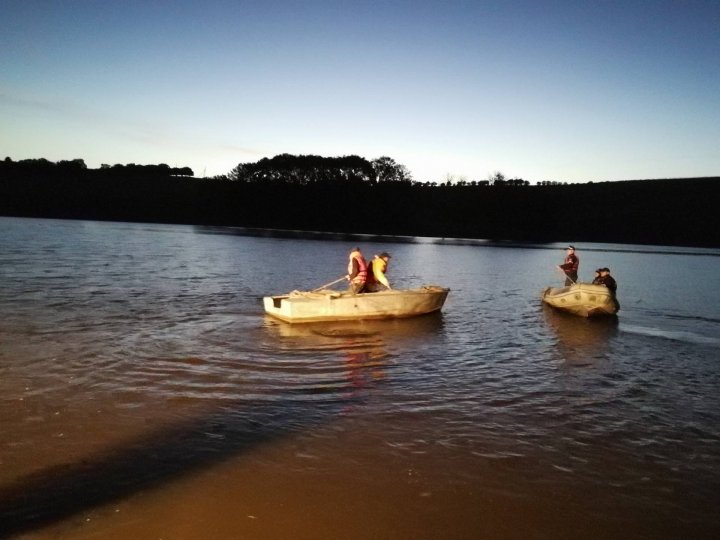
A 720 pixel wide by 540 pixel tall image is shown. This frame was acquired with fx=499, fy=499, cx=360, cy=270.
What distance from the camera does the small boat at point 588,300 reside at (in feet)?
50.4

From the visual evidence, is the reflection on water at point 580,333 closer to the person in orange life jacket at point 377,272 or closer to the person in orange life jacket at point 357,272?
the person in orange life jacket at point 377,272

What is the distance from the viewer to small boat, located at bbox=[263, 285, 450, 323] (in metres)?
12.8

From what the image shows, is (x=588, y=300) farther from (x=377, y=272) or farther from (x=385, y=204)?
(x=385, y=204)

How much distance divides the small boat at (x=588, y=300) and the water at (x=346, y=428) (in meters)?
1.67

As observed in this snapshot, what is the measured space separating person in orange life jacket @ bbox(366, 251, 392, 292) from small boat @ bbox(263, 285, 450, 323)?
54 cm

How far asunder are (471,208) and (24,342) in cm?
8778

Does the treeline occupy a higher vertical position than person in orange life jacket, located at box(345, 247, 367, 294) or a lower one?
higher

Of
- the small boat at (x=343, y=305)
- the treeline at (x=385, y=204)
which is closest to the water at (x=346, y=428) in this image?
the small boat at (x=343, y=305)

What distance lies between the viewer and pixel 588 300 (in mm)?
15492

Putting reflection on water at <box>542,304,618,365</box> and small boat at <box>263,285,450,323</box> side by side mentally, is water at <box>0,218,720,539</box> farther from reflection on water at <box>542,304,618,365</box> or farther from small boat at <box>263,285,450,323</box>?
small boat at <box>263,285,450,323</box>

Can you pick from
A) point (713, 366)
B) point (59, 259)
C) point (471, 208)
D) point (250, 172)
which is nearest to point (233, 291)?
point (59, 259)

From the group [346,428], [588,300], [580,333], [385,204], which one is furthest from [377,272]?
[385,204]

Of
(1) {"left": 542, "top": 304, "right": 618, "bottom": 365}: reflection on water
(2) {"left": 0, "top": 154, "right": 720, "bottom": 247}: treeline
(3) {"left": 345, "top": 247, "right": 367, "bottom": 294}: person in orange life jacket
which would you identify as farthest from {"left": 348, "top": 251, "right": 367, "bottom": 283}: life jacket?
(2) {"left": 0, "top": 154, "right": 720, "bottom": 247}: treeline

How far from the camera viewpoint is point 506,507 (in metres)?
4.71
